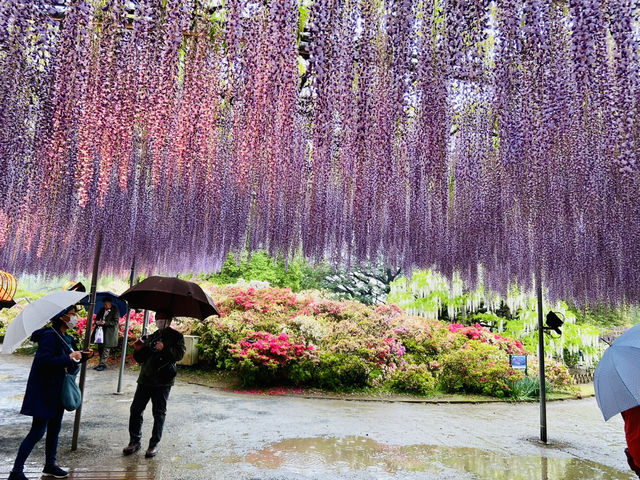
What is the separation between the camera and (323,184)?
6.73 metres

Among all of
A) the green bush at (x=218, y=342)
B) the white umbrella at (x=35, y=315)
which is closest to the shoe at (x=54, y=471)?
the white umbrella at (x=35, y=315)

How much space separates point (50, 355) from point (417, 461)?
3.53 metres

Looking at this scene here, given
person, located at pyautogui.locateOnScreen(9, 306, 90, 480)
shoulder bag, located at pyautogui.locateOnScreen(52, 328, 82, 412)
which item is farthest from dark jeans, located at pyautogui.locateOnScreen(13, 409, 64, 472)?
shoulder bag, located at pyautogui.locateOnScreen(52, 328, 82, 412)

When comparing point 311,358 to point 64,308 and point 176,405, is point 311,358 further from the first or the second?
point 64,308

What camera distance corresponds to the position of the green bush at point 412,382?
29.4 feet

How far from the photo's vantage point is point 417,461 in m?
4.32

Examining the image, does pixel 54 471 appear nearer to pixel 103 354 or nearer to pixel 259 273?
pixel 103 354

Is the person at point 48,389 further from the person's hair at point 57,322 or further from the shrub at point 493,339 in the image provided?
the shrub at point 493,339

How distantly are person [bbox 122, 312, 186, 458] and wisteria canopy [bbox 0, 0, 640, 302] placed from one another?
1478 mm

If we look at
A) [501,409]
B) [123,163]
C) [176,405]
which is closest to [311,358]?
[176,405]

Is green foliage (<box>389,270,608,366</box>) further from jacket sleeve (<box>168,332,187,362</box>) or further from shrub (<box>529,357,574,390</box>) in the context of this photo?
jacket sleeve (<box>168,332,187,362</box>)

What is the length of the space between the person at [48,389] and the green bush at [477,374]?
7.87 meters

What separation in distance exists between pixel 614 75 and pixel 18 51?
14.6 feet

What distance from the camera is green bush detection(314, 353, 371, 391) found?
28.7ft
